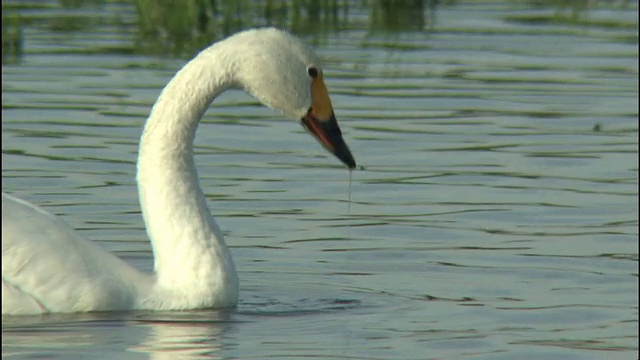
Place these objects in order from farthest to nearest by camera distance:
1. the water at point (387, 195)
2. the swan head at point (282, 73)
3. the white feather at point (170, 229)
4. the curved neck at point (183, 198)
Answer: the swan head at point (282, 73)
the curved neck at point (183, 198)
the white feather at point (170, 229)
the water at point (387, 195)

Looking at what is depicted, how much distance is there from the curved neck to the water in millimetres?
182

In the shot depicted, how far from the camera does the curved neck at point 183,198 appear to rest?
8.45m

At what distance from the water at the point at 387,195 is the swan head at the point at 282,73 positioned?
0.83 meters

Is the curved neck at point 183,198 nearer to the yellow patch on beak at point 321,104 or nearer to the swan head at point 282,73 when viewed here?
the swan head at point 282,73

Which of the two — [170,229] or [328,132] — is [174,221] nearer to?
[170,229]

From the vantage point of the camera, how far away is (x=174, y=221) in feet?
28.1

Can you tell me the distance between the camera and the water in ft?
26.1

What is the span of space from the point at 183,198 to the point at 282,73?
2.43 ft

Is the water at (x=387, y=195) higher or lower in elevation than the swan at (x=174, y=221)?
lower

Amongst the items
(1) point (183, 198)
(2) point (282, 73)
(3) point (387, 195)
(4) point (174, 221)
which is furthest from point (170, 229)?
(3) point (387, 195)

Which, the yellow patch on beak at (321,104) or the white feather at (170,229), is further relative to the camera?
the yellow patch on beak at (321,104)

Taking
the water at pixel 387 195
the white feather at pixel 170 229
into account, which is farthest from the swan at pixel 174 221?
the water at pixel 387 195

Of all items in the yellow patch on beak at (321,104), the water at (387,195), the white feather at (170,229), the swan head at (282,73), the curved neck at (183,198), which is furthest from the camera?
the yellow patch on beak at (321,104)

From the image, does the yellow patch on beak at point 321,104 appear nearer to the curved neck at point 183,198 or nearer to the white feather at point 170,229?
the white feather at point 170,229
